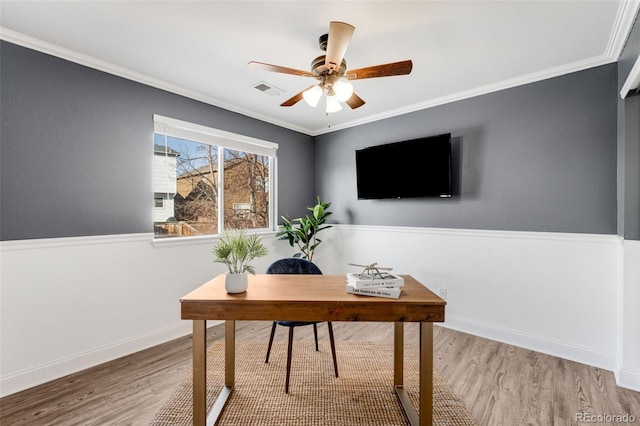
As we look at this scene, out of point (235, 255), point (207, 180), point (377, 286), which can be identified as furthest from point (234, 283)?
point (207, 180)

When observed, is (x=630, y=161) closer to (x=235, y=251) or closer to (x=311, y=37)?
(x=311, y=37)

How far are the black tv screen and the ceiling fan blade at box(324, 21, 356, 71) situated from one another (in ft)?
5.81

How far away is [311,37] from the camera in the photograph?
2.16m

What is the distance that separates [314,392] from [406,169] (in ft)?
8.23

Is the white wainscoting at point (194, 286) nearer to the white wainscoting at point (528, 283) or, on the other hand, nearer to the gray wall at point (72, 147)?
the white wainscoting at point (528, 283)

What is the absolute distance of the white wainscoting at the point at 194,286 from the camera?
217 cm

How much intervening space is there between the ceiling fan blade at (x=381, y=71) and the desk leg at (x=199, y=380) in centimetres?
177

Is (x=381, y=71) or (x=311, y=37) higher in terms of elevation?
(x=311, y=37)

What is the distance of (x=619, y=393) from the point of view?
6.88 ft

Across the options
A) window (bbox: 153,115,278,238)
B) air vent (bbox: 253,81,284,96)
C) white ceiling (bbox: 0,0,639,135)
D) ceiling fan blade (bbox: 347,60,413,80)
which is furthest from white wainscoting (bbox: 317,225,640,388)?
air vent (bbox: 253,81,284,96)

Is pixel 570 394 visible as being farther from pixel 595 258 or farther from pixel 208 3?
pixel 208 3

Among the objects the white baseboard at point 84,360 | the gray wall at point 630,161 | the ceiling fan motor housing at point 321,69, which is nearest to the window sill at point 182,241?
the white baseboard at point 84,360

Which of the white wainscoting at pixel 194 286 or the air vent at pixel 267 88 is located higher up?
the air vent at pixel 267 88

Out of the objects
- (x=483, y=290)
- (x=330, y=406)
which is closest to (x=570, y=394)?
(x=483, y=290)
